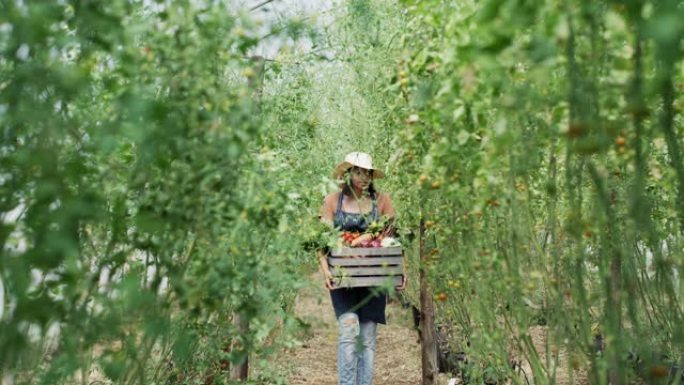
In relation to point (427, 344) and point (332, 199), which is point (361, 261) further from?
point (427, 344)

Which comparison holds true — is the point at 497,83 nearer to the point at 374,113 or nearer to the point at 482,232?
the point at 482,232

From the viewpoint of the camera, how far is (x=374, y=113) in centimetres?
867

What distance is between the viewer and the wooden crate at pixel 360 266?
234 inches

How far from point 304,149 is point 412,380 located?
7.36 ft

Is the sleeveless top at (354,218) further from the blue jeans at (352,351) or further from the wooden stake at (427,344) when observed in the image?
the wooden stake at (427,344)

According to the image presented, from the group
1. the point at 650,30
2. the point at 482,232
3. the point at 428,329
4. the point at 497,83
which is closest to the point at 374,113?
the point at 428,329

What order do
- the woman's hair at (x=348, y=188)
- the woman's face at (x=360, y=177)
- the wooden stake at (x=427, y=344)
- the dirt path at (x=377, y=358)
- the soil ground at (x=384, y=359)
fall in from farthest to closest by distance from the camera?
the dirt path at (x=377, y=358)
the soil ground at (x=384, y=359)
the wooden stake at (x=427, y=344)
the woman's face at (x=360, y=177)
the woman's hair at (x=348, y=188)

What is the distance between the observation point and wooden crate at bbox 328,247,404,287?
5949mm

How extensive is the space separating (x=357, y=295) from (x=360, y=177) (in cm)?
73

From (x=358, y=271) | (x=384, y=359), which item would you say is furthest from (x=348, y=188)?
(x=384, y=359)

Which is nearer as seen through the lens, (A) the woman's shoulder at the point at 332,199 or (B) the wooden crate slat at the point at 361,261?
(B) the wooden crate slat at the point at 361,261

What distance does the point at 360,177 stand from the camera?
253 inches

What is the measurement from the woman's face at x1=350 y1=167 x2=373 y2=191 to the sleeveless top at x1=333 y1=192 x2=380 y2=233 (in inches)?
5.2

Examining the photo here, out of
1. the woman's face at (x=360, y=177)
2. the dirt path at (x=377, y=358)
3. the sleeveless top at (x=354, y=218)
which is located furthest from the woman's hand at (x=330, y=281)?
the dirt path at (x=377, y=358)
